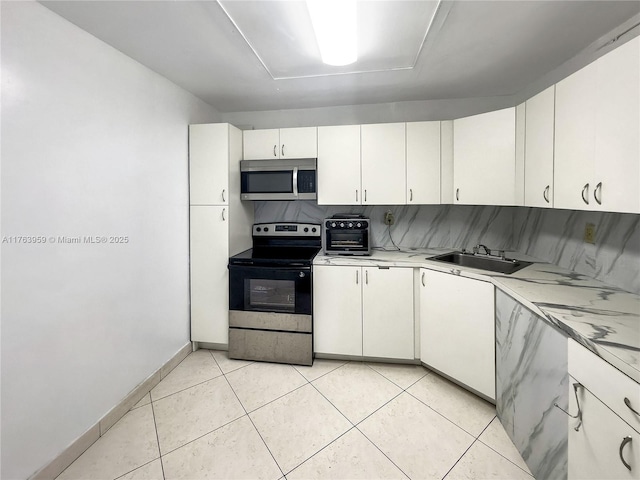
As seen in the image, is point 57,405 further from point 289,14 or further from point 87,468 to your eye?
point 289,14

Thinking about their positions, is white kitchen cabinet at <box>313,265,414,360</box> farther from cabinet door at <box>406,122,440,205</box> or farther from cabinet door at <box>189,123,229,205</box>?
cabinet door at <box>189,123,229,205</box>

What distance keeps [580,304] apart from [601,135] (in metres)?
0.77

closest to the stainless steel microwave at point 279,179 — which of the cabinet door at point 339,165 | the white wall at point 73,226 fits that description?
the cabinet door at point 339,165

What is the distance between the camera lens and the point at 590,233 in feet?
5.70

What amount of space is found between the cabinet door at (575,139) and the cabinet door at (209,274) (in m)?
2.35

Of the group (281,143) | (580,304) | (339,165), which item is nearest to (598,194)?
(580,304)

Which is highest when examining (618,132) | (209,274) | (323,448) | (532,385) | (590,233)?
(618,132)

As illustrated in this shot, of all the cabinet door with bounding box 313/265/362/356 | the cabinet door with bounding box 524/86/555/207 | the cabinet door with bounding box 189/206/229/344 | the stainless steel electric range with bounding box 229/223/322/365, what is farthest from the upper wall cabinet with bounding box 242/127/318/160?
the cabinet door with bounding box 524/86/555/207

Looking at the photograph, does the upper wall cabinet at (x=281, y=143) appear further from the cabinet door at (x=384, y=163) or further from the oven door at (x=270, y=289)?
the oven door at (x=270, y=289)

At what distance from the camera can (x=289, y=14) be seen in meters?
1.43

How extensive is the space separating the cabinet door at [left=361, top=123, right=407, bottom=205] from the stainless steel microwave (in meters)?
0.49

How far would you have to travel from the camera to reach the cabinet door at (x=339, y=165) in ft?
8.24

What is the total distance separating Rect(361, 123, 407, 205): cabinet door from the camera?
2461mm

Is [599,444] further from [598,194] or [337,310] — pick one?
[337,310]
